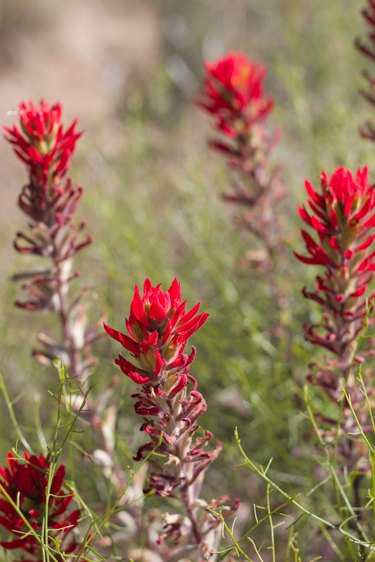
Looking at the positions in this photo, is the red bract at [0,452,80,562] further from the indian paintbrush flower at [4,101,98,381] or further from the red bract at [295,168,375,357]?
the red bract at [295,168,375,357]

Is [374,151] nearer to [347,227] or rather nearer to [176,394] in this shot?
[347,227]

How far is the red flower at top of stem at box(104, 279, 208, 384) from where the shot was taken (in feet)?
4.47

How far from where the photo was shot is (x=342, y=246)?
1.62 meters

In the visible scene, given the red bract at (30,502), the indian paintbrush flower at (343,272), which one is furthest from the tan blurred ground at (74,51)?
the red bract at (30,502)

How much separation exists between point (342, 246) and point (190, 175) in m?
2.07

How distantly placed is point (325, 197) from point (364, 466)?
816mm

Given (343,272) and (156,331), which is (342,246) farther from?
(156,331)

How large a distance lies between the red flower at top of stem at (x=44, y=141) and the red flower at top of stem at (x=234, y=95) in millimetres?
715

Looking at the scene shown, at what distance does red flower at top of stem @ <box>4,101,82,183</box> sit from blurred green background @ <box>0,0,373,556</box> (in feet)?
0.19

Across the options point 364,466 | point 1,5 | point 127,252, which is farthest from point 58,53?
point 364,466

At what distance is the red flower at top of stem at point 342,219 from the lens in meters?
1.56

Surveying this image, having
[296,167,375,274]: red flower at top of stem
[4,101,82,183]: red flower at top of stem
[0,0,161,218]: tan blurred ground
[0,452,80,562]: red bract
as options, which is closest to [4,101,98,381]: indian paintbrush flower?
[4,101,82,183]: red flower at top of stem

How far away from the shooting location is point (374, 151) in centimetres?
352

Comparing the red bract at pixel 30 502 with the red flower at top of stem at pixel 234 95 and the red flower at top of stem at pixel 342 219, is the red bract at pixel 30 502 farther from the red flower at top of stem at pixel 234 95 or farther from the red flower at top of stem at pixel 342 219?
the red flower at top of stem at pixel 234 95
